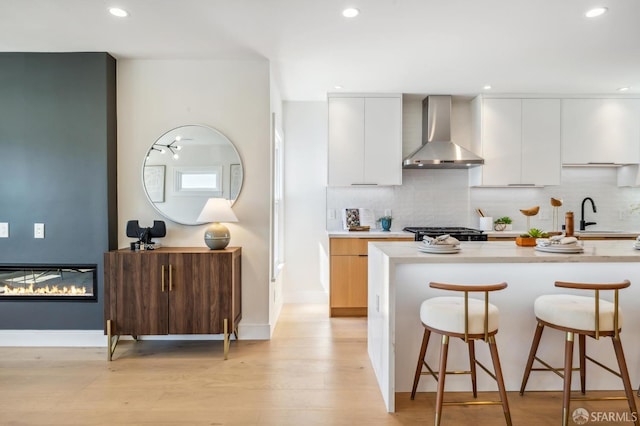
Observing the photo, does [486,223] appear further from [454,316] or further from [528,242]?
[454,316]

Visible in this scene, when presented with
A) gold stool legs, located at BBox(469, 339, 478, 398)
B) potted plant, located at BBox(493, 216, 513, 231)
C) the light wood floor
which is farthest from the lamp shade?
potted plant, located at BBox(493, 216, 513, 231)

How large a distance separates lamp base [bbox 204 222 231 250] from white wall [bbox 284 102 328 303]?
1.51 m

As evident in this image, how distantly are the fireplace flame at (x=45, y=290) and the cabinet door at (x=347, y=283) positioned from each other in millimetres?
2373

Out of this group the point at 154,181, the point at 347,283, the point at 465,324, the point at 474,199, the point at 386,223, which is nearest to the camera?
the point at 465,324

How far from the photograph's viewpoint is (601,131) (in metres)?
4.14

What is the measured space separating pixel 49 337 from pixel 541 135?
17.9 ft

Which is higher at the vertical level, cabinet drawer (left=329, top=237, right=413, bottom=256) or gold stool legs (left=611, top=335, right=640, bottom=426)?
cabinet drawer (left=329, top=237, right=413, bottom=256)

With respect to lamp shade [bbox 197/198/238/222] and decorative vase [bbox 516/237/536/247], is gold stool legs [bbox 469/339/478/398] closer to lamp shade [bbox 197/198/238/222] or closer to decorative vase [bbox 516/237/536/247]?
decorative vase [bbox 516/237/536/247]

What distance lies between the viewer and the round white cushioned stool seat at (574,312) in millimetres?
1877

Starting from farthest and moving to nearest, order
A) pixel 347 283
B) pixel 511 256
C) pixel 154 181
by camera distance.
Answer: pixel 347 283, pixel 154 181, pixel 511 256

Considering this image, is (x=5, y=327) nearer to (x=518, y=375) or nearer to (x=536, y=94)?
(x=518, y=375)

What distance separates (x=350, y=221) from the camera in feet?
14.3

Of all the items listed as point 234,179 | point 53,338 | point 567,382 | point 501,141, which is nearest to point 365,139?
point 501,141

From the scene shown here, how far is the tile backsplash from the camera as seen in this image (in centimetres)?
441
